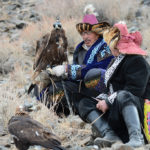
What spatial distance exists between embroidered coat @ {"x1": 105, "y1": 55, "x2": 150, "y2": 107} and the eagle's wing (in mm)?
781

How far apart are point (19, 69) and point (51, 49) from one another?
380 centimetres

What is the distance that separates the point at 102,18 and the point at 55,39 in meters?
7.41

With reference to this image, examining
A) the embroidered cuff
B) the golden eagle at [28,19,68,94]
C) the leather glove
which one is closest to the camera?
the embroidered cuff

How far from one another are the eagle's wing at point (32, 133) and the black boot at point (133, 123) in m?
0.70

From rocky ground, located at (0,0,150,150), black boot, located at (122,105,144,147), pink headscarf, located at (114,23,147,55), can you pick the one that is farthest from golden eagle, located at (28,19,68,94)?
black boot, located at (122,105,144,147)

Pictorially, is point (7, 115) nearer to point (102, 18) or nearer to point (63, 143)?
point (63, 143)

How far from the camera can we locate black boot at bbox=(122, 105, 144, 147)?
13.0ft

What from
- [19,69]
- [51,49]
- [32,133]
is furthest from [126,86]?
[19,69]

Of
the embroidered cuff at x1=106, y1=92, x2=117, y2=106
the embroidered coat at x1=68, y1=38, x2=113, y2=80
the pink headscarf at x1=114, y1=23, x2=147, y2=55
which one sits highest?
the pink headscarf at x1=114, y1=23, x2=147, y2=55

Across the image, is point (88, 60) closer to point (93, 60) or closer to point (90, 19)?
point (93, 60)

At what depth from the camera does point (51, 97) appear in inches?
229

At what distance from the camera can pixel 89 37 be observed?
5590 millimetres

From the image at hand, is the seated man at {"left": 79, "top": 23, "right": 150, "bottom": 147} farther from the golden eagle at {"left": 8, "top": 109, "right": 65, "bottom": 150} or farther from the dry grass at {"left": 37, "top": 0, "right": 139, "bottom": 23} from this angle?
the dry grass at {"left": 37, "top": 0, "right": 139, "bottom": 23}

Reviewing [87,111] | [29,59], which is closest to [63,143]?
[87,111]
